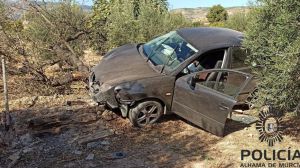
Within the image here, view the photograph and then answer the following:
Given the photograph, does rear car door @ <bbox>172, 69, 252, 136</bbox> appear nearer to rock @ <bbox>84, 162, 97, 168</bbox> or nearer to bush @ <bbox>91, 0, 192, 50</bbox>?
rock @ <bbox>84, 162, 97, 168</bbox>

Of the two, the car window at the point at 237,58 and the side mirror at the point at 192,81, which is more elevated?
the car window at the point at 237,58

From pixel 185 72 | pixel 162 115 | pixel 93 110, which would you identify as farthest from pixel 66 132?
pixel 185 72

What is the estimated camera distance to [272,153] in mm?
6367

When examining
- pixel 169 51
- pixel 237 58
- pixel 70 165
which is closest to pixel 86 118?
pixel 70 165

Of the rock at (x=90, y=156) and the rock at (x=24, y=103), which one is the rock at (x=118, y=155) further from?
the rock at (x=24, y=103)

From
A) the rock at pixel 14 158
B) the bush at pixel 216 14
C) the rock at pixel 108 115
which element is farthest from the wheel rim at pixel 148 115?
the bush at pixel 216 14

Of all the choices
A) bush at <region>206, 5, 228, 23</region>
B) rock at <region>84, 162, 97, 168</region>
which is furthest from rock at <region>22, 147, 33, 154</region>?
bush at <region>206, 5, 228, 23</region>

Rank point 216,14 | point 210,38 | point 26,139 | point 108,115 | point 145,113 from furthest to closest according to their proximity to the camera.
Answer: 1. point 216,14
2. point 210,38
3. point 108,115
4. point 145,113
5. point 26,139

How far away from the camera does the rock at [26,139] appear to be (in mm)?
6561

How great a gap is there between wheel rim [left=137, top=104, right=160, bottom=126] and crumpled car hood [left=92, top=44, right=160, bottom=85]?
23.0 inches

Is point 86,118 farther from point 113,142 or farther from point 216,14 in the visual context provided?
point 216,14

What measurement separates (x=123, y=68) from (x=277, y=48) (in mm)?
3185

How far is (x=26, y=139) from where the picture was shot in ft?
21.8

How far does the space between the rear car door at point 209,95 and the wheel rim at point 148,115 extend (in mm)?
400
